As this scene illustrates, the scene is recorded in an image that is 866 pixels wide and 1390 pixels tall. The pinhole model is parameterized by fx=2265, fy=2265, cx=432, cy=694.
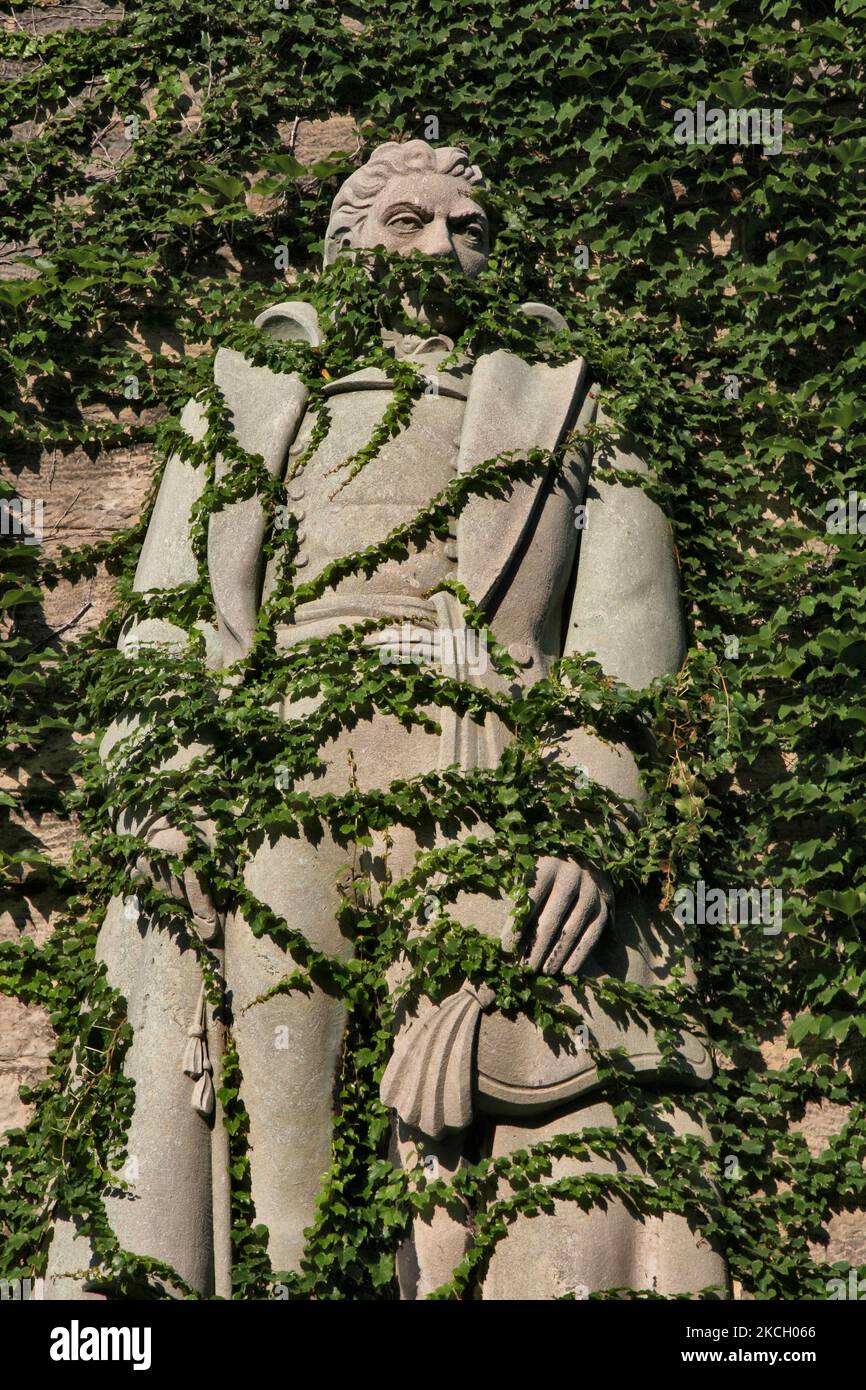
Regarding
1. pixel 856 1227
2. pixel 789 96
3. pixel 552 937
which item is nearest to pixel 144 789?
pixel 552 937

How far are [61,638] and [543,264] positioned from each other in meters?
2.17

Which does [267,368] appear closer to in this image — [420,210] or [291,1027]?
[420,210]

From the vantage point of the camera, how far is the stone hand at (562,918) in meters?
6.27

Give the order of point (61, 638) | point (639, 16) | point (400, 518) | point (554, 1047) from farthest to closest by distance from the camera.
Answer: point (639, 16) < point (61, 638) < point (400, 518) < point (554, 1047)

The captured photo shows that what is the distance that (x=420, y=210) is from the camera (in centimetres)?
724

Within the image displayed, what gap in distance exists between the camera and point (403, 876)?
21.2 feet

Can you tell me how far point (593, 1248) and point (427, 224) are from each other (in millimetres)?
3256

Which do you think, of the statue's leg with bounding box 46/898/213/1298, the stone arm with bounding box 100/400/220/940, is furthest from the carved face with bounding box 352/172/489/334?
the statue's leg with bounding box 46/898/213/1298

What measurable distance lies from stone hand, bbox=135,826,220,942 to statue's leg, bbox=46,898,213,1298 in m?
0.08

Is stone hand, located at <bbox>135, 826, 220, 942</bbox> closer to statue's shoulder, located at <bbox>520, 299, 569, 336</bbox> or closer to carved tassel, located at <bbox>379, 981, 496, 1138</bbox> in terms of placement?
carved tassel, located at <bbox>379, 981, 496, 1138</bbox>

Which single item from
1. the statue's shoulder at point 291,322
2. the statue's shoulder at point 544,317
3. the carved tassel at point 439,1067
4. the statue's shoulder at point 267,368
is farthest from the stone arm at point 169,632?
the statue's shoulder at point 544,317

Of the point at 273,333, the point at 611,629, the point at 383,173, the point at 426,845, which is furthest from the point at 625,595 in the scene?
the point at 383,173

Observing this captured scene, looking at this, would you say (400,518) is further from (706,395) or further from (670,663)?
(706,395)

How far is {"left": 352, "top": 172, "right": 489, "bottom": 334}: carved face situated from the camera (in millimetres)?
7238
